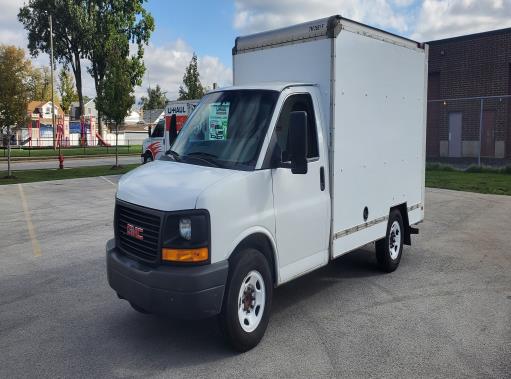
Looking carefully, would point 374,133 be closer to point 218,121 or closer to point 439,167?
point 218,121

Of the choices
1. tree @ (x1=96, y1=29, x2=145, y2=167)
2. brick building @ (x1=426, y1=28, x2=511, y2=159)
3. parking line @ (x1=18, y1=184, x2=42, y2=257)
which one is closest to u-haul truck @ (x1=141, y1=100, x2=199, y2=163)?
tree @ (x1=96, y1=29, x2=145, y2=167)

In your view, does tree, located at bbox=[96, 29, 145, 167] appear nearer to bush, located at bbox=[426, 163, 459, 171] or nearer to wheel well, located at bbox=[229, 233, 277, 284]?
bush, located at bbox=[426, 163, 459, 171]

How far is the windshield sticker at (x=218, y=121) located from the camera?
16.7 feet

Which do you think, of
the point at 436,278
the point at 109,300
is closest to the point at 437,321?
the point at 436,278

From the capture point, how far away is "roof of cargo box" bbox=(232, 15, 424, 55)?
5457 mm

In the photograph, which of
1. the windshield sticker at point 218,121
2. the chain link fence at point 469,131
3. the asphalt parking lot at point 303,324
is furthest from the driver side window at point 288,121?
the chain link fence at point 469,131

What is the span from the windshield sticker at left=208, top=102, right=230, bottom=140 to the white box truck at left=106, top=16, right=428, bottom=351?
15 millimetres

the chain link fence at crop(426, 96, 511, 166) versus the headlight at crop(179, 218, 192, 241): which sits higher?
the chain link fence at crop(426, 96, 511, 166)

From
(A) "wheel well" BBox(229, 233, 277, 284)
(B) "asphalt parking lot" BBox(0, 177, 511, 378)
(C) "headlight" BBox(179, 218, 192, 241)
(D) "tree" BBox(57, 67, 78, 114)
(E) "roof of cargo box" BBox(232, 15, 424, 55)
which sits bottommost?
(B) "asphalt parking lot" BBox(0, 177, 511, 378)

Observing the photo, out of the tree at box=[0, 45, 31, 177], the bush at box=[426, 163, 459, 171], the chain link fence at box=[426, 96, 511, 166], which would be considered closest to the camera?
the bush at box=[426, 163, 459, 171]

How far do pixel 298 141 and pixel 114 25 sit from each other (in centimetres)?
4858

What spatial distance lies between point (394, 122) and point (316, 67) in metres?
1.88

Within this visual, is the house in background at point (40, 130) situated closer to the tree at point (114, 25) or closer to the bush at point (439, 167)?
the tree at point (114, 25)

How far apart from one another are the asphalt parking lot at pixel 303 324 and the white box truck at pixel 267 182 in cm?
43
